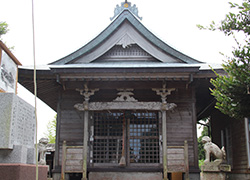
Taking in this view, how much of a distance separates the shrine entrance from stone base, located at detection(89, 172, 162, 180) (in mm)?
364

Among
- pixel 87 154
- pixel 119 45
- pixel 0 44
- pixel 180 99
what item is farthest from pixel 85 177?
pixel 0 44

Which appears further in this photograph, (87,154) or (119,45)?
(119,45)

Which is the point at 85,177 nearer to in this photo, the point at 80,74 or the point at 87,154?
the point at 87,154

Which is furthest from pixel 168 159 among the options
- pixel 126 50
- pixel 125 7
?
pixel 125 7

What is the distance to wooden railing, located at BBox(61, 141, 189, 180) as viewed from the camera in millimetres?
10742

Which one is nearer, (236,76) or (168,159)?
(236,76)

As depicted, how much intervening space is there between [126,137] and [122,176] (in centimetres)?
136

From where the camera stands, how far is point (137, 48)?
13.0m

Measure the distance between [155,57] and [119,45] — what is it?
153cm

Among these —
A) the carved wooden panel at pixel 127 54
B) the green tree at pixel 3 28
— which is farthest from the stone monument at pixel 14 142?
the green tree at pixel 3 28

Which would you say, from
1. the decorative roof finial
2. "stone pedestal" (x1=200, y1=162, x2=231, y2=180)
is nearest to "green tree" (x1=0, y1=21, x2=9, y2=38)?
the decorative roof finial

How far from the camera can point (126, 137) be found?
11758 mm

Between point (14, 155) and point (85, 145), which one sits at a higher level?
point (85, 145)

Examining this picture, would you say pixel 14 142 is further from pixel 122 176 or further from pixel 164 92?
pixel 164 92
